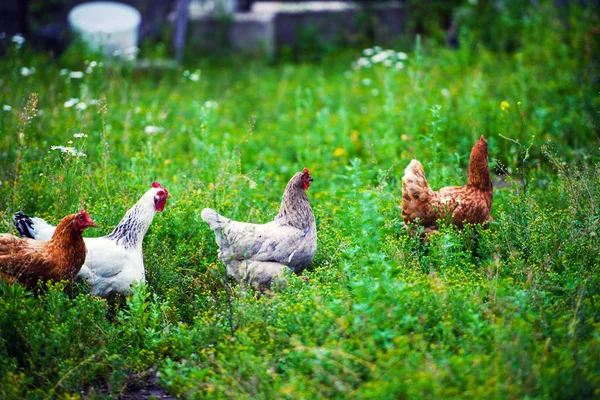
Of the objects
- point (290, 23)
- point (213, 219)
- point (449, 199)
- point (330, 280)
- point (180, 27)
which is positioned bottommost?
point (330, 280)

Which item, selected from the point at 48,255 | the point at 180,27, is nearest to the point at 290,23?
the point at 180,27

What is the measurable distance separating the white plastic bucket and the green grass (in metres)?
3.11

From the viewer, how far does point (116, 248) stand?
168 inches

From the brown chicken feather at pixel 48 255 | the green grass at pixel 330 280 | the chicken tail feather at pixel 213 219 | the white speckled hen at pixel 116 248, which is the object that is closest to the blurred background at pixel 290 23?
the green grass at pixel 330 280

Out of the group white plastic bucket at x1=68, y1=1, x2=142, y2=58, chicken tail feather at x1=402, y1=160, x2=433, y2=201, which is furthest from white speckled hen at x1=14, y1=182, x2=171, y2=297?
white plastic bucket at x1=68, y1=1, x2=142, y2=58

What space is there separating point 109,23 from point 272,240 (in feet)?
25.2

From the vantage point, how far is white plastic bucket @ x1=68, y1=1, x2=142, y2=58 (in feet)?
34.3

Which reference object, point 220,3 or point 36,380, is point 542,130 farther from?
point 220,3

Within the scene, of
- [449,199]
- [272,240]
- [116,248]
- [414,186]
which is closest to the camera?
[116,248]

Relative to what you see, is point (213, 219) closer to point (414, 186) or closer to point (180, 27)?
point (414, 186)

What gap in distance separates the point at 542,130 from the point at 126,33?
668 cm

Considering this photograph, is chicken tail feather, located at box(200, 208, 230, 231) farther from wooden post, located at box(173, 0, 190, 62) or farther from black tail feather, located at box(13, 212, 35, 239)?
wooden post, located at box(173, 0, 190, 62)

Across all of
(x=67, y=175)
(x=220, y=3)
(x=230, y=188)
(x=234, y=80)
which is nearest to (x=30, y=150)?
(x=67, y=175)

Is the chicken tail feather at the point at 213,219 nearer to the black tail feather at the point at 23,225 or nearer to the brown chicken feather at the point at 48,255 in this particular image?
the brown chicken feather at the point at 48,255
